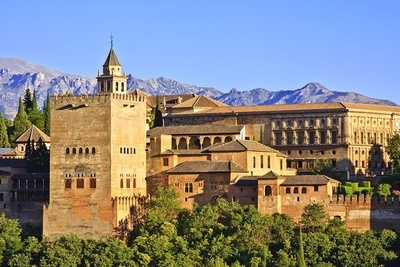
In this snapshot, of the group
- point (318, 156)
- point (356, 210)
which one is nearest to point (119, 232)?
point (356, 210)

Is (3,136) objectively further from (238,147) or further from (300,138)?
(238,147)

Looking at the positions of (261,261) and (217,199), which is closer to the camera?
(261,261)

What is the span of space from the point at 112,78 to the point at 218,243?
13616mm

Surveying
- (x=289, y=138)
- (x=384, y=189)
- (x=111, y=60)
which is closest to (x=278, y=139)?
(x=289, y=138)

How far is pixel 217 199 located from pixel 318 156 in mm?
22993

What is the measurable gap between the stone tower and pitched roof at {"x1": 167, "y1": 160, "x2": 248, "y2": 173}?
264 cm

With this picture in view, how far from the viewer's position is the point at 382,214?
7444 centimetres

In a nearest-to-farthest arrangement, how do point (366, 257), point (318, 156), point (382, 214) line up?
point (366, 257) → point (382, 214) → point (318, 156)

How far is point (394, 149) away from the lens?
96.1m

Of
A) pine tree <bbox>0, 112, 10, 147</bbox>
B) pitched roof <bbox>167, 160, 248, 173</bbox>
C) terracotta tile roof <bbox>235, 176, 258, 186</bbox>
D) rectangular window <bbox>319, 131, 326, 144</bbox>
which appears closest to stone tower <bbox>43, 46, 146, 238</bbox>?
pitched roof <bbox>167, 160, 248, 173</bbox>

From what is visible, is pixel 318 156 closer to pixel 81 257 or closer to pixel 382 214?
pixel 382 214

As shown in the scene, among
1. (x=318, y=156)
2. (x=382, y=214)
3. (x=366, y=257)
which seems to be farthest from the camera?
(x=318, y=156)

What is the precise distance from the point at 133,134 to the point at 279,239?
1161 cm

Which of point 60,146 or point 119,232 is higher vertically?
point 60,146
